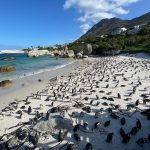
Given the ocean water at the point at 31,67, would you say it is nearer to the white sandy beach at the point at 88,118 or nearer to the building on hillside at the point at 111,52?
the white sandy beach at the point at 88,118

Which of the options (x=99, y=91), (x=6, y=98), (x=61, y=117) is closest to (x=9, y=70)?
(x=6, y=98)

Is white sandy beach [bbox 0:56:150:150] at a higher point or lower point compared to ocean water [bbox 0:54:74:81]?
higher

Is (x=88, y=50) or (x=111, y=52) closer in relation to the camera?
(x=111, y=52)

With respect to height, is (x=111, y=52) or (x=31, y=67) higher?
(x=111, y=52)

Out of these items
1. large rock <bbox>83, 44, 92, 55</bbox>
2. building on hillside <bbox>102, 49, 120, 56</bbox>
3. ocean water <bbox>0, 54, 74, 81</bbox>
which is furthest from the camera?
large rock <bbox>83, 44, 92, 55</bbox>

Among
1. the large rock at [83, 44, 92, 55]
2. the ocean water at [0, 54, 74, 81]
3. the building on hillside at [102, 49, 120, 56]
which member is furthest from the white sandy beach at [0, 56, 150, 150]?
the large rock at [83, 44, 92, 55]

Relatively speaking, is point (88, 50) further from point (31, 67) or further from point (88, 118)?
point (88, 118)

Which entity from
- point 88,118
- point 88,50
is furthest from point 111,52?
point 88,118

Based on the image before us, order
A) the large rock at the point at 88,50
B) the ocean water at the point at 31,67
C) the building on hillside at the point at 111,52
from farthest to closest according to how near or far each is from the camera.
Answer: the large rock at the point at 88,50 → the building on hillside at the point at 111,52 → the ocean water at the point at 31,67

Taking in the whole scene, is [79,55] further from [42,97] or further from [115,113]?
[115,113]

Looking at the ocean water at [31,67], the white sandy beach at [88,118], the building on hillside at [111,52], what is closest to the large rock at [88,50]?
the building on hillside at [111,52]

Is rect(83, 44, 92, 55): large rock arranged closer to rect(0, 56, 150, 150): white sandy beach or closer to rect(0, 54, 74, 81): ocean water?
rect(0, 54, 74, 81): ocean water

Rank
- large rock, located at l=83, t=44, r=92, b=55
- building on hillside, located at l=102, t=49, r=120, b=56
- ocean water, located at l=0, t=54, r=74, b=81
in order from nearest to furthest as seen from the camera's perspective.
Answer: ocean water, located at l=0, t=54, r=74, b=81 < building on hillside, located at l=102, t=49, r=120, b=56 < large rock, located at l=83, t=44, r=92, b=55

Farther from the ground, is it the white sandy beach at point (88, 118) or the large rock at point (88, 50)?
the white sandy beach at point (88, 118)
